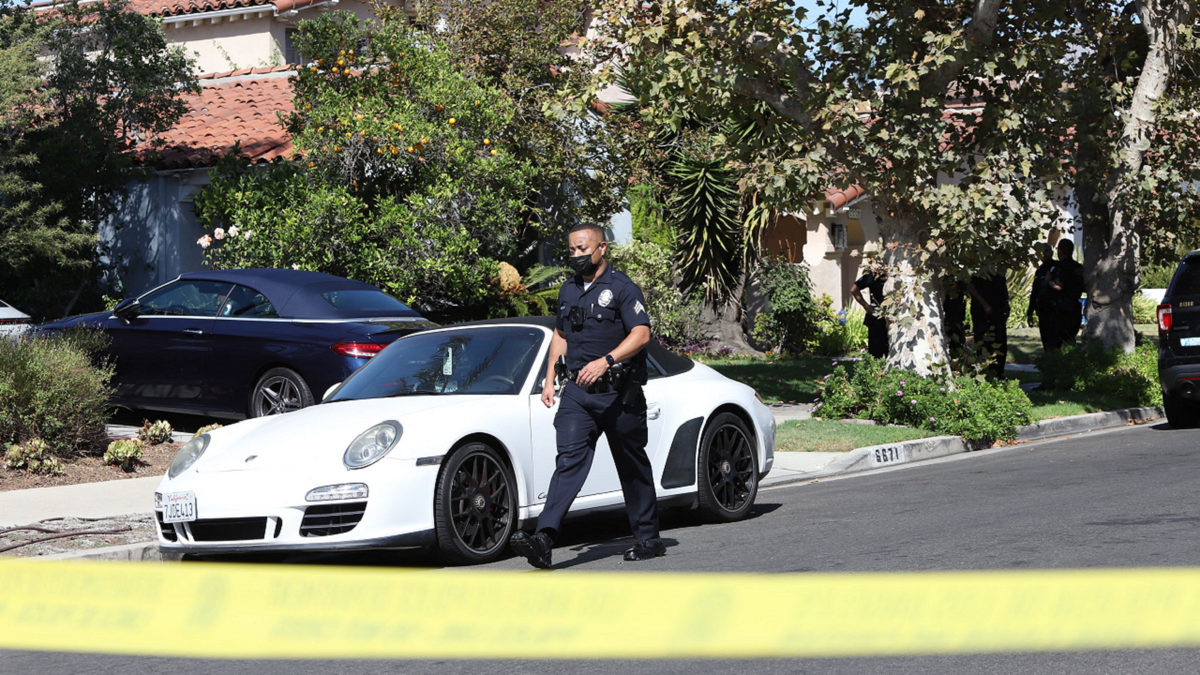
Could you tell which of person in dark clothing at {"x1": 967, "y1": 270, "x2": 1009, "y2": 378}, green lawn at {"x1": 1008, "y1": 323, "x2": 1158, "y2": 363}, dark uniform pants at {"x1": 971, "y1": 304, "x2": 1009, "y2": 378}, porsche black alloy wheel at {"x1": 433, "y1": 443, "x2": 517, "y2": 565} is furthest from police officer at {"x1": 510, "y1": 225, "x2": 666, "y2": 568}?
green lawn at {"x1": 1008, "y1": 323, "x2": 1158, "y2": 363}

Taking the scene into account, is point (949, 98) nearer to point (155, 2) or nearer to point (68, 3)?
point (68, 3)

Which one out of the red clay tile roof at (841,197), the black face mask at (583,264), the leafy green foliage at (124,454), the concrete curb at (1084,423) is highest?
the red clay tile roof at (841,197)

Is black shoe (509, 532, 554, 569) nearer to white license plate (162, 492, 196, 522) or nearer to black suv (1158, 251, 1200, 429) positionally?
white license plate (162, 492, 196, 522)

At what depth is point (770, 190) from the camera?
13688 millimetres

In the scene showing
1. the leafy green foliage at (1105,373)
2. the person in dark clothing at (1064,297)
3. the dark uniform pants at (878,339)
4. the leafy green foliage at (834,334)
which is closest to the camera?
the leafy green foliage at (1105,373)

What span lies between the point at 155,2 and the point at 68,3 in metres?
8.63

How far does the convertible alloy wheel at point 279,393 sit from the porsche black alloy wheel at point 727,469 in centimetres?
426

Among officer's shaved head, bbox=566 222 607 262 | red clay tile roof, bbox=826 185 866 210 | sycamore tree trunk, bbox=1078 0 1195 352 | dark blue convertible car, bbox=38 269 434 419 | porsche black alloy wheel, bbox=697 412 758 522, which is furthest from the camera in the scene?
red clay tile roof, bbox=826 185 866 210

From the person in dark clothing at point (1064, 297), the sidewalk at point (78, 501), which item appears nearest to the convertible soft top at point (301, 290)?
the sidewalk at point (78, 501)

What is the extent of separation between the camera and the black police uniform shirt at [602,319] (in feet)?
23.2

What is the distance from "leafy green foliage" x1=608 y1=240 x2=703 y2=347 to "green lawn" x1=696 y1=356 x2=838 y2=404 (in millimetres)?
735

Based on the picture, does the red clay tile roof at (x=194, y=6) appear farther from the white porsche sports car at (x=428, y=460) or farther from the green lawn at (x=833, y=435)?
the white porsche sports car at (x=428, y=460)

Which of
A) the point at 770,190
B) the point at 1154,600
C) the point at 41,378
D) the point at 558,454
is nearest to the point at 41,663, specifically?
the point at 558,454

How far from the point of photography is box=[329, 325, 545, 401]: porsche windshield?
25.4ft
